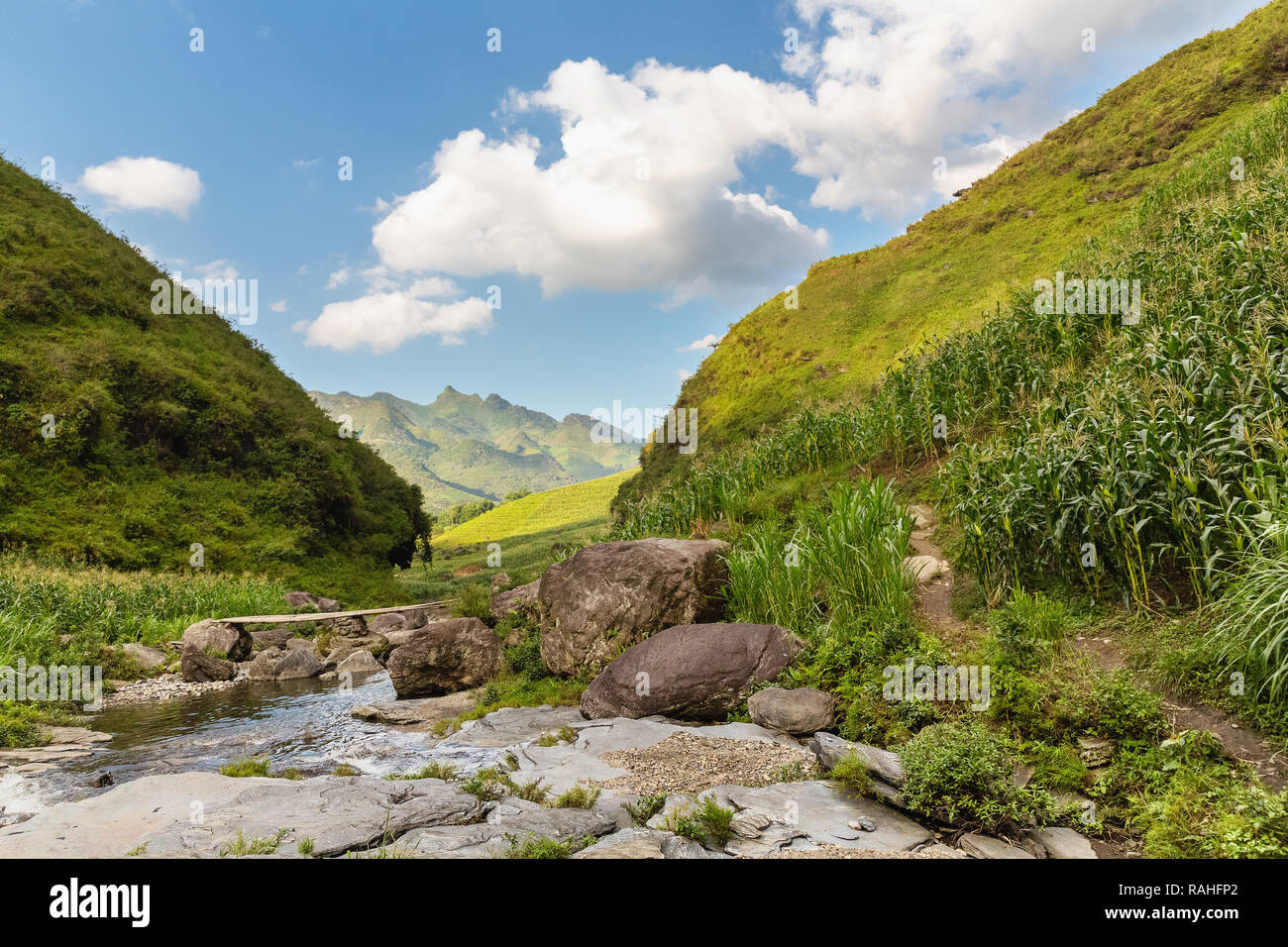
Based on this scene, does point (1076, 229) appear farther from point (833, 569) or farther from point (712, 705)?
point (712, 705)

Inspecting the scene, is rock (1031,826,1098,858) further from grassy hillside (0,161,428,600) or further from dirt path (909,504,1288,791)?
grassy hillside (0,161,428,600)

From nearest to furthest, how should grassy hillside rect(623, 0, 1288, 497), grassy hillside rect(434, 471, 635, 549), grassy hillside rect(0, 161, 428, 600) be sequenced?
grassy hillside rect(0, 161, 428, 600) → grassy hillside rect(623, 0, 1288, 497) → grassy hillside rect(434, 471, 635, 549)

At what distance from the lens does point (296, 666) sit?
60.9 feet

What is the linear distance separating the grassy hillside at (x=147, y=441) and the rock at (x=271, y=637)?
12067mm

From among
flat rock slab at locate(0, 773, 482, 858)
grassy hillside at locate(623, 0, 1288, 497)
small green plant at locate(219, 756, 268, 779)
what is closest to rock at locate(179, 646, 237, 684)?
small green plant at locate(219, 756, 268, 779)

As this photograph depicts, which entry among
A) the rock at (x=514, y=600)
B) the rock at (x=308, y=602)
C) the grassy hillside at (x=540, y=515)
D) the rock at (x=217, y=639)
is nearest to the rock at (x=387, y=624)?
the rock at (x=308, y=602)

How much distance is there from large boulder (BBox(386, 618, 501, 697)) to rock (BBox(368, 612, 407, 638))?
10.6 meters

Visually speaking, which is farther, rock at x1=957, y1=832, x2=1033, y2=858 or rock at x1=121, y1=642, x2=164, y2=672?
rock at x1=121, y1=642, x2=164, y2=672

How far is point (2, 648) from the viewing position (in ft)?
44.9

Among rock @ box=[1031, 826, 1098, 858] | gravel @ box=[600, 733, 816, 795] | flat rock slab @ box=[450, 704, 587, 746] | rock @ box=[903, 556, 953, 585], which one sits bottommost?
flat rock slab @ box=[450, 704, 587, 746]

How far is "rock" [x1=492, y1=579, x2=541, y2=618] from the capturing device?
15633mm

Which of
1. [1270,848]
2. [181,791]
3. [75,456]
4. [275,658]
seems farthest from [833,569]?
[75,456]

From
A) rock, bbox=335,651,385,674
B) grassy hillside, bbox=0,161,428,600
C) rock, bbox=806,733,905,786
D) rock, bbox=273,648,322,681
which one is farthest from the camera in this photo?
grassy hillside, bbox=0,161,428,600

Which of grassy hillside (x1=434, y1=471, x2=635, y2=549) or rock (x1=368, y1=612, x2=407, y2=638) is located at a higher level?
grassy hillside (x1=434, y1=471, x2=635, y2=549)
